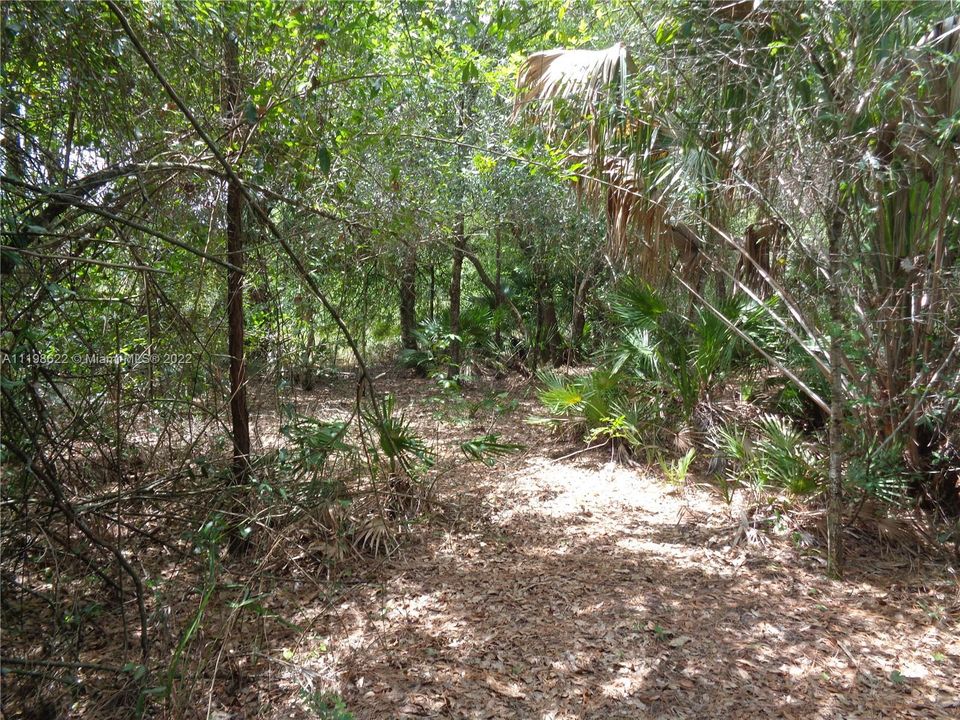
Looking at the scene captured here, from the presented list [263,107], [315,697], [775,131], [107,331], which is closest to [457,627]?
[315,697]

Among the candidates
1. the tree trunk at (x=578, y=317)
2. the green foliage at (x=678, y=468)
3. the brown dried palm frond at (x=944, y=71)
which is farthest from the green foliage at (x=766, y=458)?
the tree trunk at (x=578, y=317)

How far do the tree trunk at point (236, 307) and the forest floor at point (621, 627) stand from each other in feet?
3.76

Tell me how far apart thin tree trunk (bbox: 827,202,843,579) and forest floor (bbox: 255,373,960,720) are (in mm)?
230

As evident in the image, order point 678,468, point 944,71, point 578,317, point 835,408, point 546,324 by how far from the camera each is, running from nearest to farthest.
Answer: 1. point 944,71
2. point 835,408
3. point 678,468
4. point 578,317
5. point 546,324

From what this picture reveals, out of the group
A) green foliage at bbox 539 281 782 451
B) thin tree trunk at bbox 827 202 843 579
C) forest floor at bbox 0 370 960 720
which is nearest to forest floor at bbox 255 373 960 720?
forest floor at bbox 0 370 960 720

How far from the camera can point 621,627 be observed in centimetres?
370

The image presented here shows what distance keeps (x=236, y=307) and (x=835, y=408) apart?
4103 mm

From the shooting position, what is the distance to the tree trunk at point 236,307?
384cm

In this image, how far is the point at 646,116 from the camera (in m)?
4.92

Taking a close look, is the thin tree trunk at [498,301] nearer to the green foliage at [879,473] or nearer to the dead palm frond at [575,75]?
the dead palm frond at [575,75]

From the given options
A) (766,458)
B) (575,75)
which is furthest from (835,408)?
(575,75)

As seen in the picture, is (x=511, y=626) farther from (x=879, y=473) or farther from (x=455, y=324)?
(x=455, y=324)

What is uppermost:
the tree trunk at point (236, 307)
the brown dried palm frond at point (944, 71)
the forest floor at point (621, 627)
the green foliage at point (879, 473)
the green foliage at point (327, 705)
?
the brown dried palm frond at point (944, 71)

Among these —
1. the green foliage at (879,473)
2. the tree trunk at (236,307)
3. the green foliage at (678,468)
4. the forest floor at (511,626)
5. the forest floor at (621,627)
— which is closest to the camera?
the forest floor at (511,626)
